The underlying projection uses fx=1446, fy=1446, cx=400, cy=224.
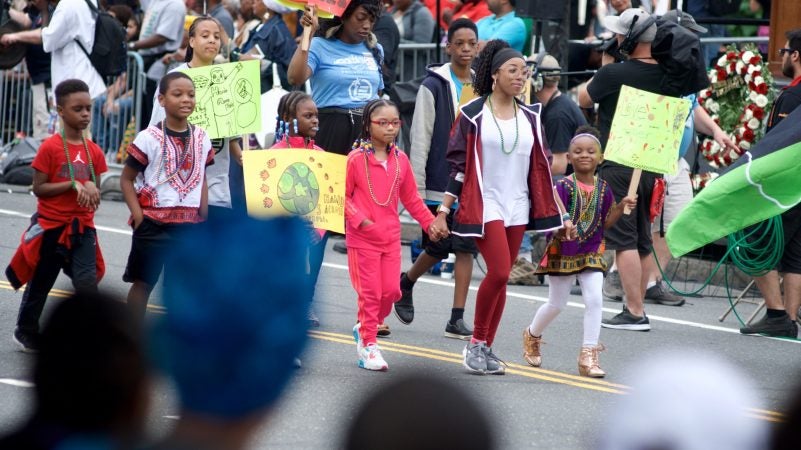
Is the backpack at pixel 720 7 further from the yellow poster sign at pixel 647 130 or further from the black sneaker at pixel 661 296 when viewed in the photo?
the yellow poster sign at pixel 647 130

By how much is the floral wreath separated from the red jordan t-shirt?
582cm

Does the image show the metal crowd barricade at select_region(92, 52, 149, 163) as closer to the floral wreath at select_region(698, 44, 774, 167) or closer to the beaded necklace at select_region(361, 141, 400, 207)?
the floral wreath at select_region(698, 44, 774, 167)

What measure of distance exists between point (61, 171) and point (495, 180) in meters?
2.22

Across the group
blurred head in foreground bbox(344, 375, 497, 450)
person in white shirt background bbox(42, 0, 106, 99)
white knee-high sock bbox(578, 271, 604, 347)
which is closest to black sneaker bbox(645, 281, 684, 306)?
white knee-high sock bbox(578, 271, 604, 347)

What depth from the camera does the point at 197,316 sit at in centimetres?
189

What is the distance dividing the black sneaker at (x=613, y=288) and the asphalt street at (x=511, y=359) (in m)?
0.23

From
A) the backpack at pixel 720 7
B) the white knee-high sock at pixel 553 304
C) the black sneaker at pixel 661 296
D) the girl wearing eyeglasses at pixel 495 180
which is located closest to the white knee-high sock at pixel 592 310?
the white knee-high sock at pixel 553 304

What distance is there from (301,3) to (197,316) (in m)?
7.23

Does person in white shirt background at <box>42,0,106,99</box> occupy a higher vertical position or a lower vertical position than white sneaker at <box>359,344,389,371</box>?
higher

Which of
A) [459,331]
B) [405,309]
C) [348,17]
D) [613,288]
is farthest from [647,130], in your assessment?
[613,288]

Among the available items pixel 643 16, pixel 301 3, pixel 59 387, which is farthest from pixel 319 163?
pixel 59 387

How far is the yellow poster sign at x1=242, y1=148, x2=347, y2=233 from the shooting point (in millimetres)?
7988

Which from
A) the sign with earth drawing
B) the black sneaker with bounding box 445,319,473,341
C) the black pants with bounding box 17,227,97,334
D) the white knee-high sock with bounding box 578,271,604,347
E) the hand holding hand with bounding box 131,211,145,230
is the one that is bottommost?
the black sneaker with bounding box 445,319,473,341

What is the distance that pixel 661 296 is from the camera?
10.8 meters
